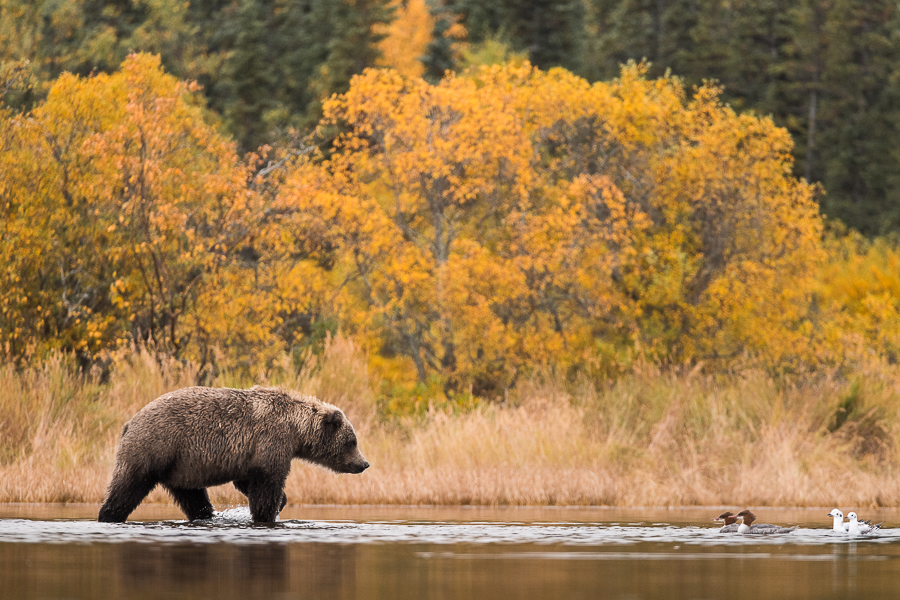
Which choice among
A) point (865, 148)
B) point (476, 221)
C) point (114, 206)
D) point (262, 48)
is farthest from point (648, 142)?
point (262, 48)

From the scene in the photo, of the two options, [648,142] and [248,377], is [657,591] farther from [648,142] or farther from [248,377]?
[648,142]

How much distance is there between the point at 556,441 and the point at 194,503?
7.86 meters

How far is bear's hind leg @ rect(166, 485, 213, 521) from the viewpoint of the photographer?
15.4 metres

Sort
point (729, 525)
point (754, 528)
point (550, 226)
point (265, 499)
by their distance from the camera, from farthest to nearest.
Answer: point (550, 226) → point (265, 499) → point (729, 525) → point (754, 528)

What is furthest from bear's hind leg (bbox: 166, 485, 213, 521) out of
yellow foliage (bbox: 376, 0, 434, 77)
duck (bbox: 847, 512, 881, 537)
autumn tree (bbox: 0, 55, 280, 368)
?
yellow foliage (bbox: 376, 0, 434, 77)

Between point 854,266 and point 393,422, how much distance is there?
33.1 m

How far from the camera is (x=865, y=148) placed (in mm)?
69688

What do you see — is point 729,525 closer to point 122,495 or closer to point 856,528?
point 856,528

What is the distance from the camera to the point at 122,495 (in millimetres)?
14484

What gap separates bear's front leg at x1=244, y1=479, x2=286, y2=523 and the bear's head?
926mm

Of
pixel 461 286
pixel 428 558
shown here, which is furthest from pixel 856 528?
pixel 461 286

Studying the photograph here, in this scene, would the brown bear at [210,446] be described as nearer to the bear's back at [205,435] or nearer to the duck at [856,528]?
the bear's back at [205,435]

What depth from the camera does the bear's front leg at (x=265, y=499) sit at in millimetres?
14859

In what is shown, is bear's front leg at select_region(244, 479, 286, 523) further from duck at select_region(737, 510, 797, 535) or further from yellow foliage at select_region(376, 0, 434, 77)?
yellow foliage at select_region(376, 0, 434, 77)
